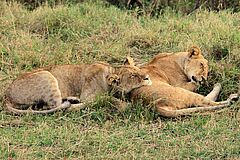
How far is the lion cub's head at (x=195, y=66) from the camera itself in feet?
19.1

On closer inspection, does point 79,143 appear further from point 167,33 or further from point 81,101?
point 167,33

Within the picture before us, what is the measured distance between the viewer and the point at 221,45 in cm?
649

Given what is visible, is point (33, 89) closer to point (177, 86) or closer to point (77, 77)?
point (77, 77)

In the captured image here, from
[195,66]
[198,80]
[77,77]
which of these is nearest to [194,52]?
[195,66]

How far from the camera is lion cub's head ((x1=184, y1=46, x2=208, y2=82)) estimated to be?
5824 mm

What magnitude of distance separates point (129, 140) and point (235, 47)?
2.16 m

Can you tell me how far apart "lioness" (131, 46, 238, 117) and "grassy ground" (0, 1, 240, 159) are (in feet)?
0.38

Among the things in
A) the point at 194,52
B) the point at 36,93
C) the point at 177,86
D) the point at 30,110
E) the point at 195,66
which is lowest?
the point at 30,110

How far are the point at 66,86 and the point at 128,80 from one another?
2.03 feet

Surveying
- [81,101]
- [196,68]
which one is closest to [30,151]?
[81,101]

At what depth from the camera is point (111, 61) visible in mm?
6777

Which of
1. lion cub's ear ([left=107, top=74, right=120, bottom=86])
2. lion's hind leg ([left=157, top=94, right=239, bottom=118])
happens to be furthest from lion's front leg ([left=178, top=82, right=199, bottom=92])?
lion cub's ear ([left=107, top=74, right=120, bottom=86])

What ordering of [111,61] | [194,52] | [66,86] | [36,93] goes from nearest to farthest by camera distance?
[36,93]
[66,86]
[194,52]
[111,61]

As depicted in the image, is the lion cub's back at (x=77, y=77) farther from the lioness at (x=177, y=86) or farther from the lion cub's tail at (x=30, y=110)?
the lioness at (x=177, y=86)
